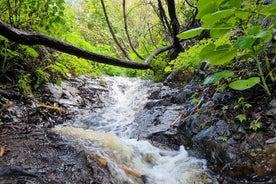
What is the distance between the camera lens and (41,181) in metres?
2.05

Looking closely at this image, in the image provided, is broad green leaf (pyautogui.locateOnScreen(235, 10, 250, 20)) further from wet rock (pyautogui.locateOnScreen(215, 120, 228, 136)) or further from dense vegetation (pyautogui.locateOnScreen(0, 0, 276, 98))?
wet rock (pyautogui.locateOnScreen(215, 120, 228, 136))

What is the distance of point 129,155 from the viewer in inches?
116

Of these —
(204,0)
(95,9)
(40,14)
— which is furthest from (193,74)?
(95,9)

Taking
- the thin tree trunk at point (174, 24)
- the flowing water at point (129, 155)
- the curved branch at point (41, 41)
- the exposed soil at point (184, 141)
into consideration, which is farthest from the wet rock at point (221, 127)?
the thin tree trunk at point (174, 24)

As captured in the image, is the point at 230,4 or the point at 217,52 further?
the point at 217,52

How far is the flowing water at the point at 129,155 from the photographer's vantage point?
2537 millimetres

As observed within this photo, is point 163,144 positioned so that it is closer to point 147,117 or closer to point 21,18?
point 147,117

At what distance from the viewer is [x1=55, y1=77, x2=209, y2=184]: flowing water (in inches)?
99.9

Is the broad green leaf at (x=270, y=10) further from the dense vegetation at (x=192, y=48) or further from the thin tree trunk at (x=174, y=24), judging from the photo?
the thin tree trunk at (x=174, y=24)

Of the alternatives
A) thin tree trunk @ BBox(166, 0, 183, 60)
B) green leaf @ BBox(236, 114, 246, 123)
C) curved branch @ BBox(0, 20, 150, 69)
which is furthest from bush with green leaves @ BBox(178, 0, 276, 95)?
thin tree trunk @ BBox(166, 0, 183, 60)

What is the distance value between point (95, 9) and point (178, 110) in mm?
10976

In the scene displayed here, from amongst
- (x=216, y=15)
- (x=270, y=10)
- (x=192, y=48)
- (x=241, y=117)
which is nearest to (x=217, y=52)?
(x=216, y=15)

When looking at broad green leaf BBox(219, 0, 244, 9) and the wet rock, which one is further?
the wet rock

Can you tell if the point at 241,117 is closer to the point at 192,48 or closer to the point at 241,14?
the point at 241,14
